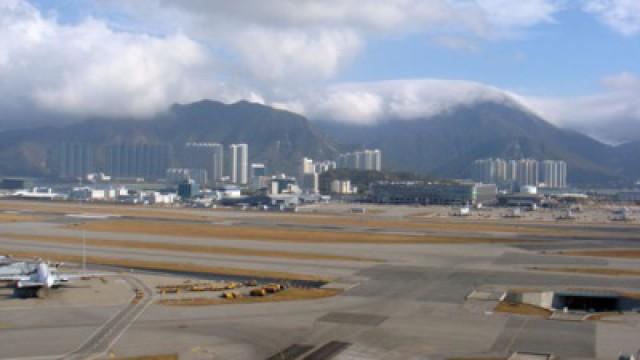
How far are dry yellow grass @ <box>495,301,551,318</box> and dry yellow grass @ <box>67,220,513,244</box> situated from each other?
3627 cm

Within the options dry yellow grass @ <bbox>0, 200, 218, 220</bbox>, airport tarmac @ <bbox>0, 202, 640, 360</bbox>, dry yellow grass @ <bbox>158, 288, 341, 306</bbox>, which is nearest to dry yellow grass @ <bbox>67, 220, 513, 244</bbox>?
airport tarmac @ <bbox>0, 202, 640, 360</bbox>

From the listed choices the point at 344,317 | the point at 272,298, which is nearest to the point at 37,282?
the point at 272,298

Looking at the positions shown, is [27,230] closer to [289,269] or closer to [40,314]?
[289,269]

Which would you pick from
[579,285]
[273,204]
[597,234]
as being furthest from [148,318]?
[273,204]

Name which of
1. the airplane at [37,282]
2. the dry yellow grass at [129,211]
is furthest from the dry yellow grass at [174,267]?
the dry yellow grass at [129,211]

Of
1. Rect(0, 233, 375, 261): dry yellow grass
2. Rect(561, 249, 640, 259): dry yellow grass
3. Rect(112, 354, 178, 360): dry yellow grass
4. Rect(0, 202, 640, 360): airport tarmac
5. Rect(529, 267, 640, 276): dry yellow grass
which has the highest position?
Rect(561, 249, 640, 259): dry yellow grass

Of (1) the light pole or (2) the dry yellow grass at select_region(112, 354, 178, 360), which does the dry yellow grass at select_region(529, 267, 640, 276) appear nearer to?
(1) the light pole

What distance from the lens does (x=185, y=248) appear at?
70438 millimetres

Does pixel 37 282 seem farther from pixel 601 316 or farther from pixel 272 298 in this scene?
pixel 601 316

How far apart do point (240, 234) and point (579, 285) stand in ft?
148

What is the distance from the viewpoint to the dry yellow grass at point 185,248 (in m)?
64.2

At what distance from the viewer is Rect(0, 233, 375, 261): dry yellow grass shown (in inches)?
2530

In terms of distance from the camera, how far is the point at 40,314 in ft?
123

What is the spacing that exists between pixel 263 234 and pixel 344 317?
49.3m
